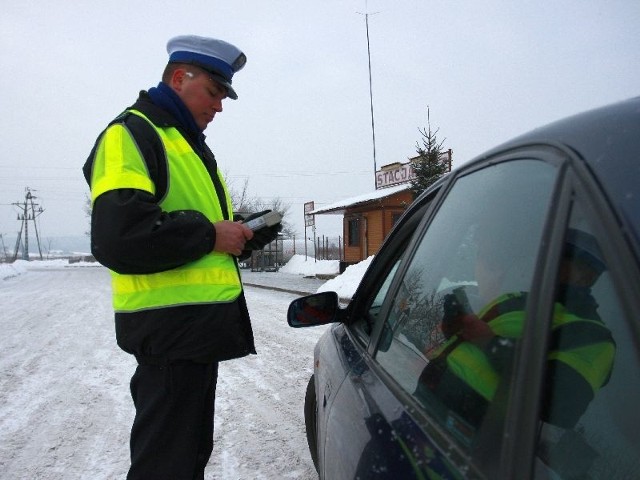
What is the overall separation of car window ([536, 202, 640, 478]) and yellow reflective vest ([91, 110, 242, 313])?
1353 mm

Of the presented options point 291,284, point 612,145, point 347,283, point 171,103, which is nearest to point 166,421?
point 171,103

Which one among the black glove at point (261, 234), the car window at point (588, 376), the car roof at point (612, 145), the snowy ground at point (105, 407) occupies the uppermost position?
the car roof at point (612, 145)

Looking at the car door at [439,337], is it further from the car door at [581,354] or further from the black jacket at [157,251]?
the black jacket at [157,251]

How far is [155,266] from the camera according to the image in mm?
1748

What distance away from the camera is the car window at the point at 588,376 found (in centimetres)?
69

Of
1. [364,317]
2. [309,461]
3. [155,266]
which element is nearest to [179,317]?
[155,266]

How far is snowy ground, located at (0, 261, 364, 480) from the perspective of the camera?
10.0 ft

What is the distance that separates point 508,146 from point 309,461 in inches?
101

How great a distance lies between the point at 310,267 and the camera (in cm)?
2781

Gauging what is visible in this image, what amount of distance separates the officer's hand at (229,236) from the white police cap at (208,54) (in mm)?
635

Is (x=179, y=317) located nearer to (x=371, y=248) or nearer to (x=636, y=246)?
(x=636, y=246)

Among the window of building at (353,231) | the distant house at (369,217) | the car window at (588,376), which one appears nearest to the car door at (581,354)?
the car window at (588,376)

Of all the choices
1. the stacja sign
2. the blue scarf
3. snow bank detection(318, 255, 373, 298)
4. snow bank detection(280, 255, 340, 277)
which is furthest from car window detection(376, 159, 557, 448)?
snow bank detection(280, 255, 340, 277)

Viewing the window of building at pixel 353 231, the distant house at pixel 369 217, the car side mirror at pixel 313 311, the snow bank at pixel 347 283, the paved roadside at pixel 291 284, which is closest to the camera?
the car side mirror at pixel 313 311
